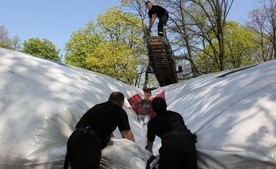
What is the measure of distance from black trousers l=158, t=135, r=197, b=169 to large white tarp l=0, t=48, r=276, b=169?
1.15 ft

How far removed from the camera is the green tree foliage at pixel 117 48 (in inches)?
981

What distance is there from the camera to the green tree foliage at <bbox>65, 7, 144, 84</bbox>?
2491 cm

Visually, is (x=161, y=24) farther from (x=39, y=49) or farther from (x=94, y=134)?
(x=39, y=49)

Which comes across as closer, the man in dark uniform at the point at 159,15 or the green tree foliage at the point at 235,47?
the man in dark uniform at the point at 159,15

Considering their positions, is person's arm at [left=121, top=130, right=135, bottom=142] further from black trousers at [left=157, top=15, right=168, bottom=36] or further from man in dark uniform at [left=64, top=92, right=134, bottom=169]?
black trousers at [left=157, top=15, right=168, bottom=36]

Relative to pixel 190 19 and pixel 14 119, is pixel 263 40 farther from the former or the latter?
pixel 14 119

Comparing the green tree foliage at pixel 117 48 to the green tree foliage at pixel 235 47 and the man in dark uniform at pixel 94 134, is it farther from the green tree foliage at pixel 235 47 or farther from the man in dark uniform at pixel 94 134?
the man in dark uniform at pixel 94 134

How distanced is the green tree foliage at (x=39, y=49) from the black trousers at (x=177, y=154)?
35.9 metres

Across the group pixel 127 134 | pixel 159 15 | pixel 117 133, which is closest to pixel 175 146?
pixel 127 134

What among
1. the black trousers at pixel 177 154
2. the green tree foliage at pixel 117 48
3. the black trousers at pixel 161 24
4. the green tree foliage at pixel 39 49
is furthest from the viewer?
the green tree foliage at pixel 39 49

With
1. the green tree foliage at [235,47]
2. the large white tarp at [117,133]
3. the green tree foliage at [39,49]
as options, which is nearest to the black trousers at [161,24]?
the large white tarp at [117,133]

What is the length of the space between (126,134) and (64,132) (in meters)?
0.80

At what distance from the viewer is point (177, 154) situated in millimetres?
3127

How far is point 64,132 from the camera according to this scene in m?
3.81
